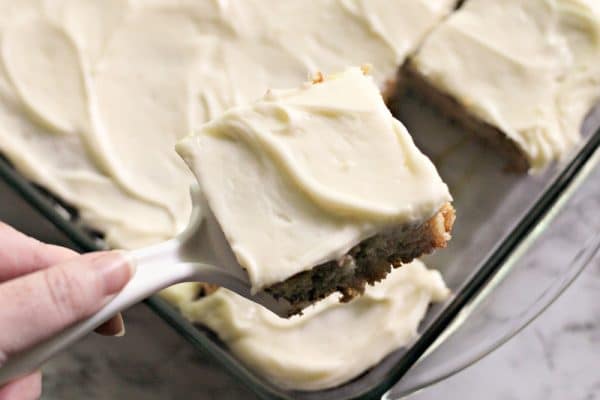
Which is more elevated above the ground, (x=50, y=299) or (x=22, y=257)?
(x=50, y=299)

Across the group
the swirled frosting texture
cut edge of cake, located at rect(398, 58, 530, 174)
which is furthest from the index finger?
cut edge of cake, located at rect(398, 58, 530, 174)

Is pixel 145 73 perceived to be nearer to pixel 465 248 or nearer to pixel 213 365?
pixel 213 365

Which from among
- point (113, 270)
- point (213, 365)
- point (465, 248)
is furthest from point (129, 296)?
point (465, 248)

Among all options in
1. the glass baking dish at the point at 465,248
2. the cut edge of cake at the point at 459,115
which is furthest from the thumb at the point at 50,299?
the cut edge of cake at the point at 459,115

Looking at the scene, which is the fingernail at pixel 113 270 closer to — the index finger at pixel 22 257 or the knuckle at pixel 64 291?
the knuckle at pixel 64 291

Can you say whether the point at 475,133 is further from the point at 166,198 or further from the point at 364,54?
the point at 166,198

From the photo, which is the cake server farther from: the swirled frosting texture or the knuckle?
the swirled frosting texture
